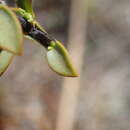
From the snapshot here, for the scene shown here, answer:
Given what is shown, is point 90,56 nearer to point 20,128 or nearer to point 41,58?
point 41,58

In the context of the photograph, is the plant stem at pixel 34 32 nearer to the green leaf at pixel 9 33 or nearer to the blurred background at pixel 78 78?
the green leaf at pixel 9 33

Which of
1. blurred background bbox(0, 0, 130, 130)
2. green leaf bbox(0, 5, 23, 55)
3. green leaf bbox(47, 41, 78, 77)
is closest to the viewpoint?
green leaf bbox(0, 5, 23, 55)

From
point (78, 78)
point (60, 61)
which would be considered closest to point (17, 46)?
point (60, 61)

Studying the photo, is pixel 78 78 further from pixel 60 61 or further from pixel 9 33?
pixel 9 33

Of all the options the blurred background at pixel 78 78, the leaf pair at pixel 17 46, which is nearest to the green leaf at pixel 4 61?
the leaf pair at pixel 17 46

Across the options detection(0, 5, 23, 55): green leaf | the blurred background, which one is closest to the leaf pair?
detection(0, 5, 23, 55): green leaf

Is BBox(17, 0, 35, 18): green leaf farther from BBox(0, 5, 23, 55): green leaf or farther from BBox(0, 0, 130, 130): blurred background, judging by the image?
BBox(0, 0, 130, 130): blurred background

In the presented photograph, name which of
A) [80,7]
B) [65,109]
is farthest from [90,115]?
[80,7]
